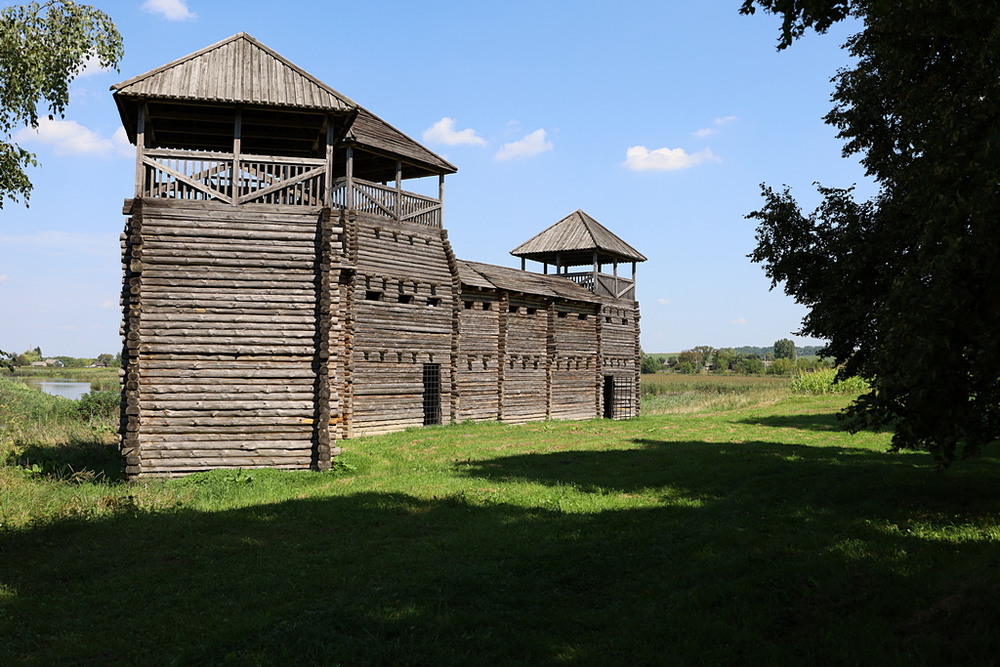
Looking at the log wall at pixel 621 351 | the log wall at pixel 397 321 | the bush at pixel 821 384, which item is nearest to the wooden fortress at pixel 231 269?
the log wall at pixel 397 321

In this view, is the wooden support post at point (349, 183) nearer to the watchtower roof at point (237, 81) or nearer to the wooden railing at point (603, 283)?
the watchtower roof at point (237, 81)

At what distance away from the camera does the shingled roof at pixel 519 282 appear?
Answer: 2884 centimetres

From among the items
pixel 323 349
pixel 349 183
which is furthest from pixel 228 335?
pixel 349 183

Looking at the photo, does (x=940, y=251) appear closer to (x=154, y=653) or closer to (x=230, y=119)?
(x=154, y=653)

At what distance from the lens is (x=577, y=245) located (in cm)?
3569

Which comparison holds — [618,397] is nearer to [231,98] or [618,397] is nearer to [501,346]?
[501,346]

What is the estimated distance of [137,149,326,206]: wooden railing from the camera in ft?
51.4

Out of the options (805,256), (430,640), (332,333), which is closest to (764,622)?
(430,640)

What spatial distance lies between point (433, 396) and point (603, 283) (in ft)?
46.1

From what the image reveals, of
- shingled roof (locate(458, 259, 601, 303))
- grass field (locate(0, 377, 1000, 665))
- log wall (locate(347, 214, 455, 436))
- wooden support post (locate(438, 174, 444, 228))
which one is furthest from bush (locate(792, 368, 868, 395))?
grass field (locate(0, 377, 1000, 665))

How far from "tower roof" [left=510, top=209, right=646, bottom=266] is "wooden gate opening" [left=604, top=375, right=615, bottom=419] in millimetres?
6464

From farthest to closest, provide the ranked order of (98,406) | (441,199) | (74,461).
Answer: (98,406)
(441,199)
(74,461)

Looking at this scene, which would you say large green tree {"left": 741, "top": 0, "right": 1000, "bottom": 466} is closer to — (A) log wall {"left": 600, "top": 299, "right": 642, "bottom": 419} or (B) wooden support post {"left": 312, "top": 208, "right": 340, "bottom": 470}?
(B) wooden support post {"left": 312, "top": 208, "right": 340, "bottom": 470}

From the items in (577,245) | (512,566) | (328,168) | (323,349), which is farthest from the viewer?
(577,245)
